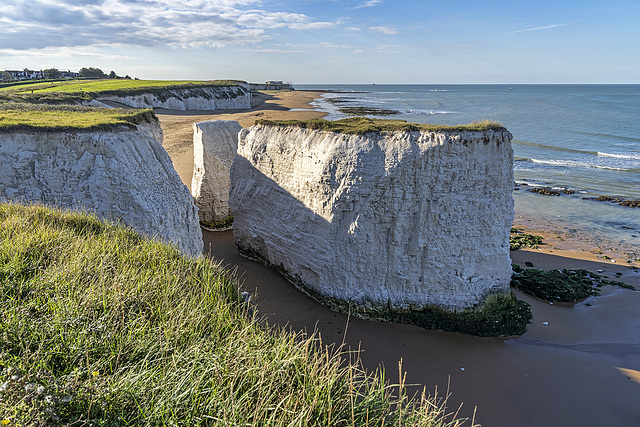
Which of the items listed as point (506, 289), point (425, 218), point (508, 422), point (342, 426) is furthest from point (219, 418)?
point (506, 289)

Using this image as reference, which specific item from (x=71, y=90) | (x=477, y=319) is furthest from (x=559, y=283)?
(x=71, y=90)

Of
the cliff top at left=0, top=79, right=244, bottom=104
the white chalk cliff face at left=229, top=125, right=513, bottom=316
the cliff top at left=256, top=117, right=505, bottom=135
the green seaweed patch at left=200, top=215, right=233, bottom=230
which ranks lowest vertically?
the green seaweed patch at left=200, top=215, right=233, bottom=230

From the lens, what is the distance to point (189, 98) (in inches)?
1778

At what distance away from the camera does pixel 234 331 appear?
4180 millimetres

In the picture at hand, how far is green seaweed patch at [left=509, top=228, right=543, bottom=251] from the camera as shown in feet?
51.3

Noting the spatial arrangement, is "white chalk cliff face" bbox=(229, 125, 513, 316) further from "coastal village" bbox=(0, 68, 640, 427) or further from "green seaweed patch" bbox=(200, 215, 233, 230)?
"green seaweed patch" bbox=(200, 215, 233, 230)

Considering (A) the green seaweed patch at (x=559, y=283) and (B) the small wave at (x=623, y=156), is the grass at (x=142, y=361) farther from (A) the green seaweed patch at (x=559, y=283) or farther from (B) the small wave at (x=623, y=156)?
(B) the small wave at (x=623, y=156)

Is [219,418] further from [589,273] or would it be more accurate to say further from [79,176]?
[589,273]

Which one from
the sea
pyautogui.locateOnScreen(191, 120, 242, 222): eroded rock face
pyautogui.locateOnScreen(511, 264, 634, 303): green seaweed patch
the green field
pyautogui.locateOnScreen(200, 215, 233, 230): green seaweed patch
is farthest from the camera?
the green field

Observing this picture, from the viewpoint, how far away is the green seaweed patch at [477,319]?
967 cm

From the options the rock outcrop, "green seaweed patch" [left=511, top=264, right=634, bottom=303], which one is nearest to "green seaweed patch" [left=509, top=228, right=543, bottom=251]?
"green seaweed patch" [left=511, top=264, right=634, bottom=303]

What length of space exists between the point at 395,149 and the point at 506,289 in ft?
16.3

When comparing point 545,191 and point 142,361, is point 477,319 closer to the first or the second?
point 142,361

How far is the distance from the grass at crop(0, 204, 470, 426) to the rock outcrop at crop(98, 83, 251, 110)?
98.3 feet
